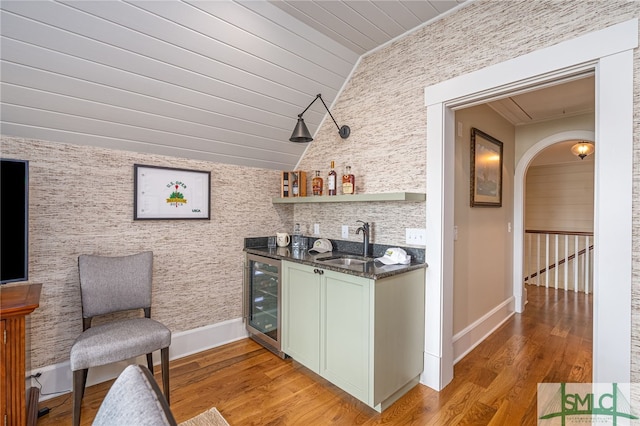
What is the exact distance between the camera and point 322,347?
2156 mm

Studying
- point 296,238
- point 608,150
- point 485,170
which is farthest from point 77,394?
point 485,170

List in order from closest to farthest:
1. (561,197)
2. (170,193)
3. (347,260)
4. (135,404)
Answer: (135,404) → (347,260) → (170,193) → (561,197)

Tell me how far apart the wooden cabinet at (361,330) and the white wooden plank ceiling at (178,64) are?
1446 millimetres

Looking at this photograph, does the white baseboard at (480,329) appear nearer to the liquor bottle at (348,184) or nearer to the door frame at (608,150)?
the door frame at (608,150)

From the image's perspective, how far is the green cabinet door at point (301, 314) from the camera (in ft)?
7.27

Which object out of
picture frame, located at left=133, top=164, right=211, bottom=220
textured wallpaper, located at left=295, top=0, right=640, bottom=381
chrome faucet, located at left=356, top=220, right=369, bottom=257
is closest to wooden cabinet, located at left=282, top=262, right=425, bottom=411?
chrome faucet, located at left=356, top=220, right=369, bottom=257

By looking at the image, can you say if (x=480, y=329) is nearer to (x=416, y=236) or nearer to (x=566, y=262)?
(x=416, y=236)

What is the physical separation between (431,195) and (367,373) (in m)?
1.27

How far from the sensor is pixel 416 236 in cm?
227

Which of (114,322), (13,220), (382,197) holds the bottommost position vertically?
(114,322)

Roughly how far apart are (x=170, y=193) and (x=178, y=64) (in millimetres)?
1045

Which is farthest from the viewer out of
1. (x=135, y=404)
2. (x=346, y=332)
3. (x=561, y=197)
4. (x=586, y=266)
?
(x=561, y=197)

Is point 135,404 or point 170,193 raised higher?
point 170,193

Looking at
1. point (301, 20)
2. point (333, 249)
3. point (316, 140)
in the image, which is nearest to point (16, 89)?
point (301, 20)
